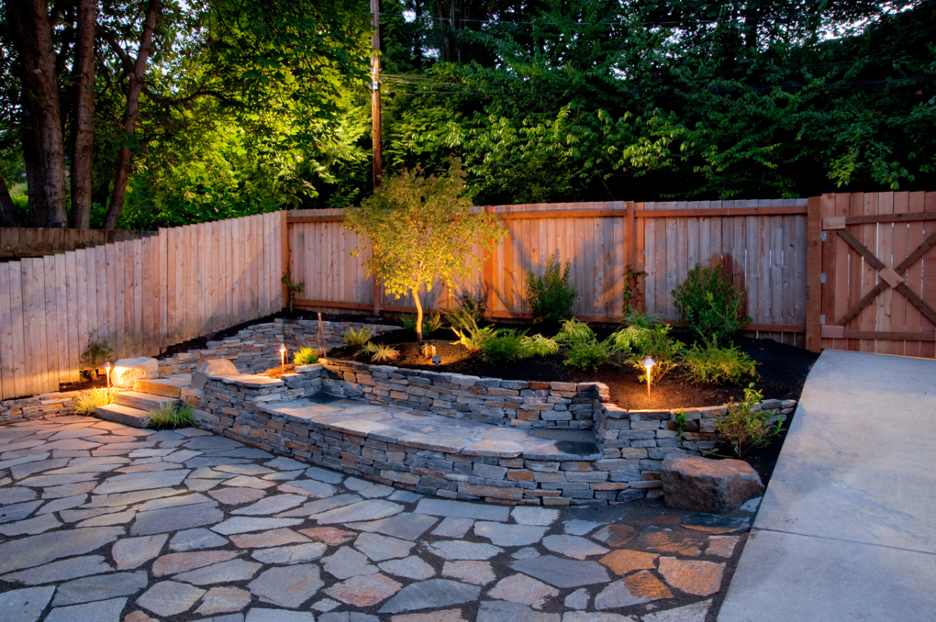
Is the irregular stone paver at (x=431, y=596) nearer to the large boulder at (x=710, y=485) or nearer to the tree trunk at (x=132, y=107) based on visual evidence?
the large boulder at (x=710, y=485)

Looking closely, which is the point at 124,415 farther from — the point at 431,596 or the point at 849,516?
the point at 849,516

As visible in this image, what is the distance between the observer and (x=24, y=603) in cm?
309

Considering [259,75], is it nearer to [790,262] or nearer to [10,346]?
[10,346]

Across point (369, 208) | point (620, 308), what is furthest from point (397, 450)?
point (620, 308)

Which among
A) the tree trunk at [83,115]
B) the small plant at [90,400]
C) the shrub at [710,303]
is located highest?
the tree trunk at [83,115]

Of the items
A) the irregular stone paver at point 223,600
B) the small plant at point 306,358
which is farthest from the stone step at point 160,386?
the irregular stone paver at point 223,600

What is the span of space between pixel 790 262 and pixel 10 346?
884cm

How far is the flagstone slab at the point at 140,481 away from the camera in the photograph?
4828 mm

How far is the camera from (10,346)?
7176 mm

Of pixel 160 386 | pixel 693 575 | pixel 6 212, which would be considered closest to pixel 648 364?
pixel 693 575

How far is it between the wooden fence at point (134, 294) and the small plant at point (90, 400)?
1.17ft

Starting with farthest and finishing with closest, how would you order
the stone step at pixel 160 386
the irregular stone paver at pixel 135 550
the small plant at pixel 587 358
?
1. the stone step at pixel 160 386
2. the small plant at pixel 587 358
3. the irregular stone paver at pixel 135 550

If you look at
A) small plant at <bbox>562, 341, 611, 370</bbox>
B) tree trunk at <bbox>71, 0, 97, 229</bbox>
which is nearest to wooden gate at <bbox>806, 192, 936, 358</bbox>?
small plant at <bbox>562, 341, 611, 370</bbox>

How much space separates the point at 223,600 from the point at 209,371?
4428 mm
